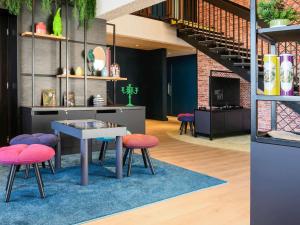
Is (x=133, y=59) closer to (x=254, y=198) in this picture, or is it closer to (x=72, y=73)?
(x=72, y=73)

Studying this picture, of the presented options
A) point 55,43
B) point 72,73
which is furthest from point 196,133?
point 55,43

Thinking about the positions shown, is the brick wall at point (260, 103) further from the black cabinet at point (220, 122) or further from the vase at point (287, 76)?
the vase at point (287, 76)

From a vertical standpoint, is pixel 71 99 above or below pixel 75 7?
below

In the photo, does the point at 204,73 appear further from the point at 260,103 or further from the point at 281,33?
the point at 281,33

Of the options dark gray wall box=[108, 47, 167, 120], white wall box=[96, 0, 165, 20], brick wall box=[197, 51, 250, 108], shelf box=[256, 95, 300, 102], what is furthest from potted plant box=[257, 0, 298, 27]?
dark gray wall box=[108, 47, 167, 120]

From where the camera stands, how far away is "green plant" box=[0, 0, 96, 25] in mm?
4621

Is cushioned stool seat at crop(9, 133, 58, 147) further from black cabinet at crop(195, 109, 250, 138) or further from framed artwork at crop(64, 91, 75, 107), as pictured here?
black cabinet at crop(195, 109, 250, 138)

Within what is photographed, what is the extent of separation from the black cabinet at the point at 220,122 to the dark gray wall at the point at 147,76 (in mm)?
4175

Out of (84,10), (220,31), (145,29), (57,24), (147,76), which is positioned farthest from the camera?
(147,76)

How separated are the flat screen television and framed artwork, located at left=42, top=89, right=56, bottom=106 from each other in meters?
3.36

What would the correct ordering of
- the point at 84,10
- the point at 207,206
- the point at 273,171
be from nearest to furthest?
the point at 273,171
the point at 207,206
the point at 84,10

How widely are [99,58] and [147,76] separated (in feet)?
20.9

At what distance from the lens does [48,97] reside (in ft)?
16.7

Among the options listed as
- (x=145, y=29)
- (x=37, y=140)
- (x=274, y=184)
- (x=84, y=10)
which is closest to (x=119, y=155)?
(x=37, y=140)
